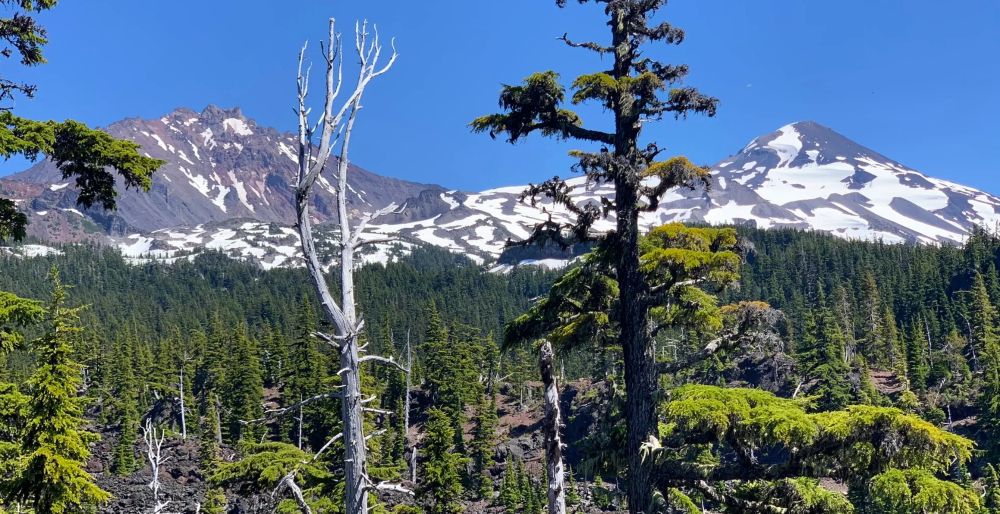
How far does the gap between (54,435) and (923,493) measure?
1439 cm

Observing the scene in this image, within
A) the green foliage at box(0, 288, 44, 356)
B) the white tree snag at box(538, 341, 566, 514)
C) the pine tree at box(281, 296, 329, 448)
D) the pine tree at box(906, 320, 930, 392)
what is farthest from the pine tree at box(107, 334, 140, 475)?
the pine tree at box(906, 320, 930, 392)

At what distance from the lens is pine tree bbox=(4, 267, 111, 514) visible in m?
13.8

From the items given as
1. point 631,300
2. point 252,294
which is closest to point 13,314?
point 631,300

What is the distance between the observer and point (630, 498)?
34.4 feet

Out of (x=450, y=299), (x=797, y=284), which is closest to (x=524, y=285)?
(x=450, y=299)

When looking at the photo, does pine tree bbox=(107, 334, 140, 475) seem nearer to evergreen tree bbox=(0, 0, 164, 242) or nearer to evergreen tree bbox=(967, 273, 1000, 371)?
evergreen tree bbox=(0, 0, 164, 242)

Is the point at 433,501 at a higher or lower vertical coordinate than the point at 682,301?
lower

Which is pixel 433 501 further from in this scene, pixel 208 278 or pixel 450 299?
pixel 208 278

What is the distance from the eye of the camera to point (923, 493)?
8852 mm

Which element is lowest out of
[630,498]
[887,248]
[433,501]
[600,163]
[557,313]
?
[433,501]

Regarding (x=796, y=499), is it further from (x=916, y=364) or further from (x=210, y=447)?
(x=916, y=364)

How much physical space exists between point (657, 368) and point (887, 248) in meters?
143

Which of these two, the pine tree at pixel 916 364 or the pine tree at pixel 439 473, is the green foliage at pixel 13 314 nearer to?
the pine tree at pixel 439 473

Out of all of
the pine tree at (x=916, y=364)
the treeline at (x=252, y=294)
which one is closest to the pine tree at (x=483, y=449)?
the pine tree at (x=916, y=364)
